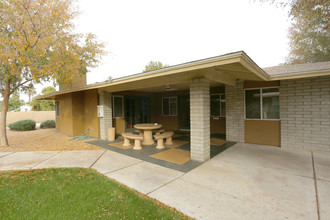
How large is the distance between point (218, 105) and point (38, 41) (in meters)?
8.59

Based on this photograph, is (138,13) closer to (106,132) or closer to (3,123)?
(106,132)

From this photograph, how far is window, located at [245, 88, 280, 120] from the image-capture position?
19.5 ft

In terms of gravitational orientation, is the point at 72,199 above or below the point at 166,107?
below

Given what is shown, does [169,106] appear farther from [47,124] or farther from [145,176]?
[47,124]

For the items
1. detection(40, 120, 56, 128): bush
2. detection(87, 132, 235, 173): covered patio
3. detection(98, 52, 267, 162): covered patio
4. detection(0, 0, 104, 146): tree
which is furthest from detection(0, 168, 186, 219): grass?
detection(40, 120, 56, 128): bush

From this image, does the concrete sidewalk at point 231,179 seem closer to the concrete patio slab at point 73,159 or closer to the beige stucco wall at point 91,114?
the concrete patio slab at point 73,159

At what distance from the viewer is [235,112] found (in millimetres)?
6812

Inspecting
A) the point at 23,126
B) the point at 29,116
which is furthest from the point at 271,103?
the point at 29,116

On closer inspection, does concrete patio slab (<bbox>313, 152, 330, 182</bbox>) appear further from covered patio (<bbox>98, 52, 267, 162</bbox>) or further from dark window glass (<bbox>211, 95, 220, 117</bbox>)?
dark window glass (<bbox>211, 95, 220, 117</bbox>)

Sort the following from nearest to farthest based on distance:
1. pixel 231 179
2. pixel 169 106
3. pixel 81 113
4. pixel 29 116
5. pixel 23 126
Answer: pixel 231 179, pixel 81 113, pixel 169 106, pixel 23 126, pixel 29 116

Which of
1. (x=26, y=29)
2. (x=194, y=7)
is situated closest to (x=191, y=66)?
(x=26, y=29)

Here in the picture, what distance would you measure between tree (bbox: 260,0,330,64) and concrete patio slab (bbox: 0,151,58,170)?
10.9 metres

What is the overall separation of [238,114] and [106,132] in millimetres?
6186

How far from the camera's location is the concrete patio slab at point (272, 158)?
3985 millimetres
